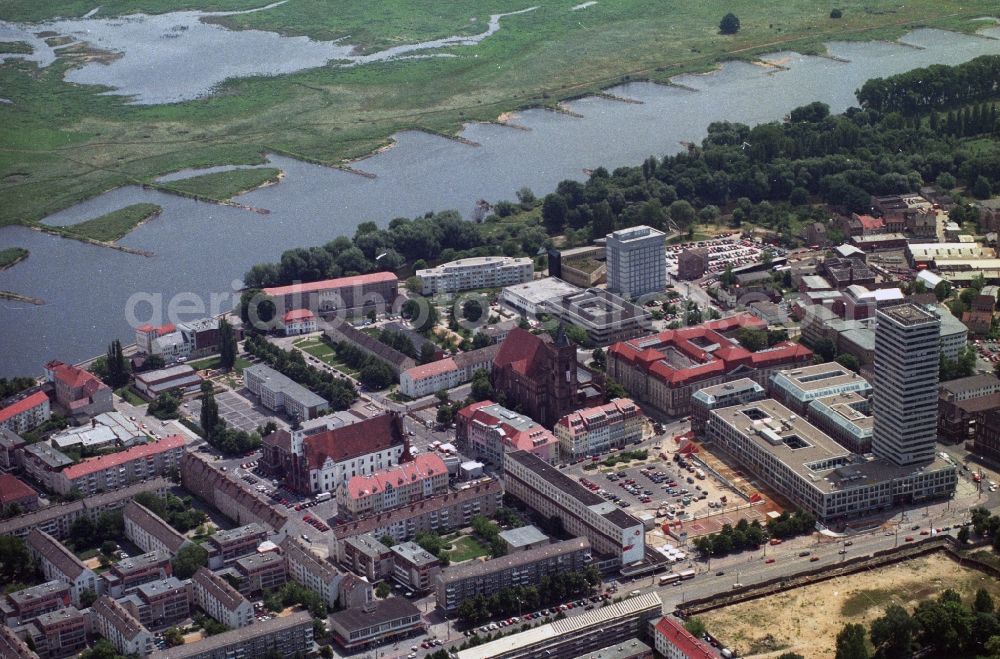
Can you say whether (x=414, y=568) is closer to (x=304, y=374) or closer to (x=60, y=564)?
(x=60, y=564)

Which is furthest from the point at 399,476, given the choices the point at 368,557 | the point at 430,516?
the point at 368,557

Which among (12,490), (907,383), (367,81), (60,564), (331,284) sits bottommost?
(60,564)

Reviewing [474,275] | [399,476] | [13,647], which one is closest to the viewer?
[13,647]

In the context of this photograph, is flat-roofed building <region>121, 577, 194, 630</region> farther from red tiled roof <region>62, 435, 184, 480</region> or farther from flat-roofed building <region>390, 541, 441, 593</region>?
red tiled roof <region>62, 435, 184, 480</region>

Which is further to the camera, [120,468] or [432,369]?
[432,369]

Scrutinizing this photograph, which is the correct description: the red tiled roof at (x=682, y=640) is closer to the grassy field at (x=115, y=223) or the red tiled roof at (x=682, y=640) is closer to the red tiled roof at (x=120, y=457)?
the red tiled roof at (x=120, y=457)

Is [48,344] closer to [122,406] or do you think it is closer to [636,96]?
[122,406]

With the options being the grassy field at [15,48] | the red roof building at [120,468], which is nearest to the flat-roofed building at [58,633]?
the red roof building at [120,468]

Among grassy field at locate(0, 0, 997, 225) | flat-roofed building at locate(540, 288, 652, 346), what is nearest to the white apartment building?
flat-roofed building at locate(540, 288, 652, 346)
